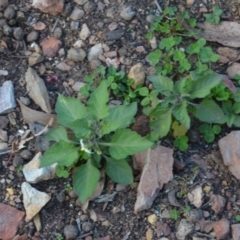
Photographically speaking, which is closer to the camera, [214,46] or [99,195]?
[99,195]

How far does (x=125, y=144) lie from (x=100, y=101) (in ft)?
0.71

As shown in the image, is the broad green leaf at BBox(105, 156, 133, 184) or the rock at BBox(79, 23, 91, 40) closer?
the broad green leaf at BBox(105, 156, 133, 184)

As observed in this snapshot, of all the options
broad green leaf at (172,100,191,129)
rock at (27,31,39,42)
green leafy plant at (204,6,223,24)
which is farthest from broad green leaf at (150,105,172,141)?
rock at (27,31,39,42)

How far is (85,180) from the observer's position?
9.12 ft

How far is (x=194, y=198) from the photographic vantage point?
9.43 feet

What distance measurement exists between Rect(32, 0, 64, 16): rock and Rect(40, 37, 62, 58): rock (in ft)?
0.50

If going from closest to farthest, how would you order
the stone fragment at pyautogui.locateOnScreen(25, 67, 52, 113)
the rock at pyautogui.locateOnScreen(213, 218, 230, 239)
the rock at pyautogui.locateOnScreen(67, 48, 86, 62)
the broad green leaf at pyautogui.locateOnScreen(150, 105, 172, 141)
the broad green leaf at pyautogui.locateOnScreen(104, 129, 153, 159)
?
the broad green leaf at pyautogui.locateOnScreen(104, 129, 153, 159)
the rock at pyautogui.locateOnScreen(213, 218, 230, 239)
the broad green leaf at pyautogui.locateOnScreen(150, 105, 172, 141)
the stone fragment at pyautogui.locateOnScreen(25, 67, 52, 113)
the rock at pyautogui.locateOnScreen(67, 48, 86, 62)

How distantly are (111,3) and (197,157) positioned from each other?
94cm

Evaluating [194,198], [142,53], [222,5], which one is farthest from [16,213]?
[222,5]

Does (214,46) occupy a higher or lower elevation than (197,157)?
higher

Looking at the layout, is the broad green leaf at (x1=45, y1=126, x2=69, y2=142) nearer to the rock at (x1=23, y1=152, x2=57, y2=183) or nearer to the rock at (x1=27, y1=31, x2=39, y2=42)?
the rock at (x1=23, y1=152, x2=57, y2=183)

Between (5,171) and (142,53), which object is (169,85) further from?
(5,171)

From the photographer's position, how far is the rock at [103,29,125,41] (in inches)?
127

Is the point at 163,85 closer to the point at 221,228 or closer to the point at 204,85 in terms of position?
the point at 204,85
